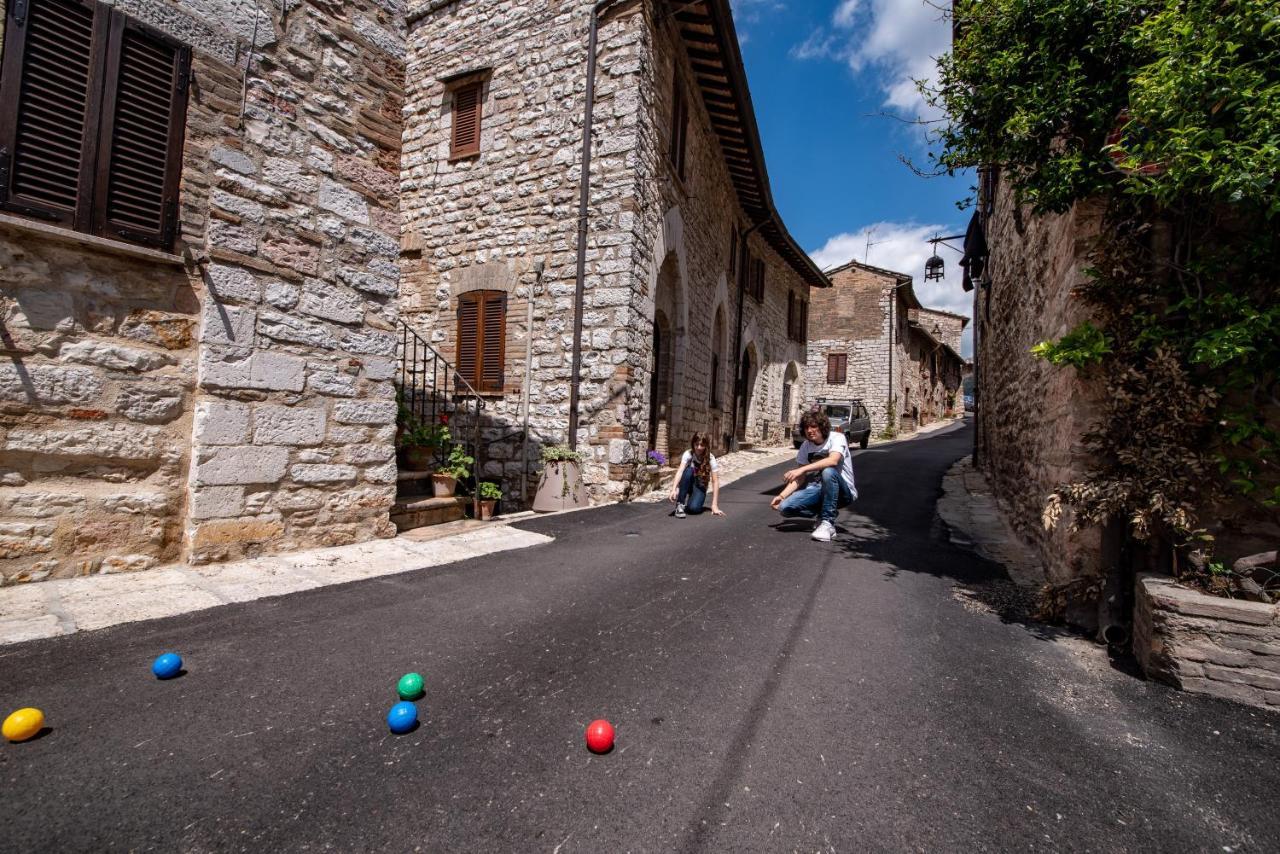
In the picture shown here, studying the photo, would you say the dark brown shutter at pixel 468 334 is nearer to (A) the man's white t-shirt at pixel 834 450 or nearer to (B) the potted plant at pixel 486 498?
(B) the potted plant at pixel 486 498

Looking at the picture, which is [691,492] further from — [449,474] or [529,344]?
[529,344]

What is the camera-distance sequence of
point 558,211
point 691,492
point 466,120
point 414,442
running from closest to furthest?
point 414,442 < point 691,492 < point 558,211 < point 466,120

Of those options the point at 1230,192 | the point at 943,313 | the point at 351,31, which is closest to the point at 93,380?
the point at 351,31

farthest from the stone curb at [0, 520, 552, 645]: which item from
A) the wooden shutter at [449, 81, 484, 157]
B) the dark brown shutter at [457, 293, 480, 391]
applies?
the wooden shutter at [449, 81, 484, 157]

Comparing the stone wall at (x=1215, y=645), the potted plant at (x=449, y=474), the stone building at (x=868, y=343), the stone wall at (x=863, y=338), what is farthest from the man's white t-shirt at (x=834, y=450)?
the stone building at (x=868, y=343)

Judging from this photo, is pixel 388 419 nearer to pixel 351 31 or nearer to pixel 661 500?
pixel 351 31

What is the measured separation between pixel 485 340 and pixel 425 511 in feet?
13.3

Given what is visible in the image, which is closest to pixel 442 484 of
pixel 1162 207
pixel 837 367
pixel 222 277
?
pixel 222 277

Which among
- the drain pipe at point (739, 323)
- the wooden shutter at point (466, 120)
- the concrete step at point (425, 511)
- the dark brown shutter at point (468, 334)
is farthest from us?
the drain pipe at point (739, 323)

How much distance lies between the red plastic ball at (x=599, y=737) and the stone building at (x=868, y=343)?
24.4m

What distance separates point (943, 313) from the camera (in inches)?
1340

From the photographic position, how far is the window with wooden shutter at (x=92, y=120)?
Result: 3.12 m

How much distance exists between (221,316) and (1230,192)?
5710 millimetres

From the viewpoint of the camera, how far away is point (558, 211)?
8.69 metres
